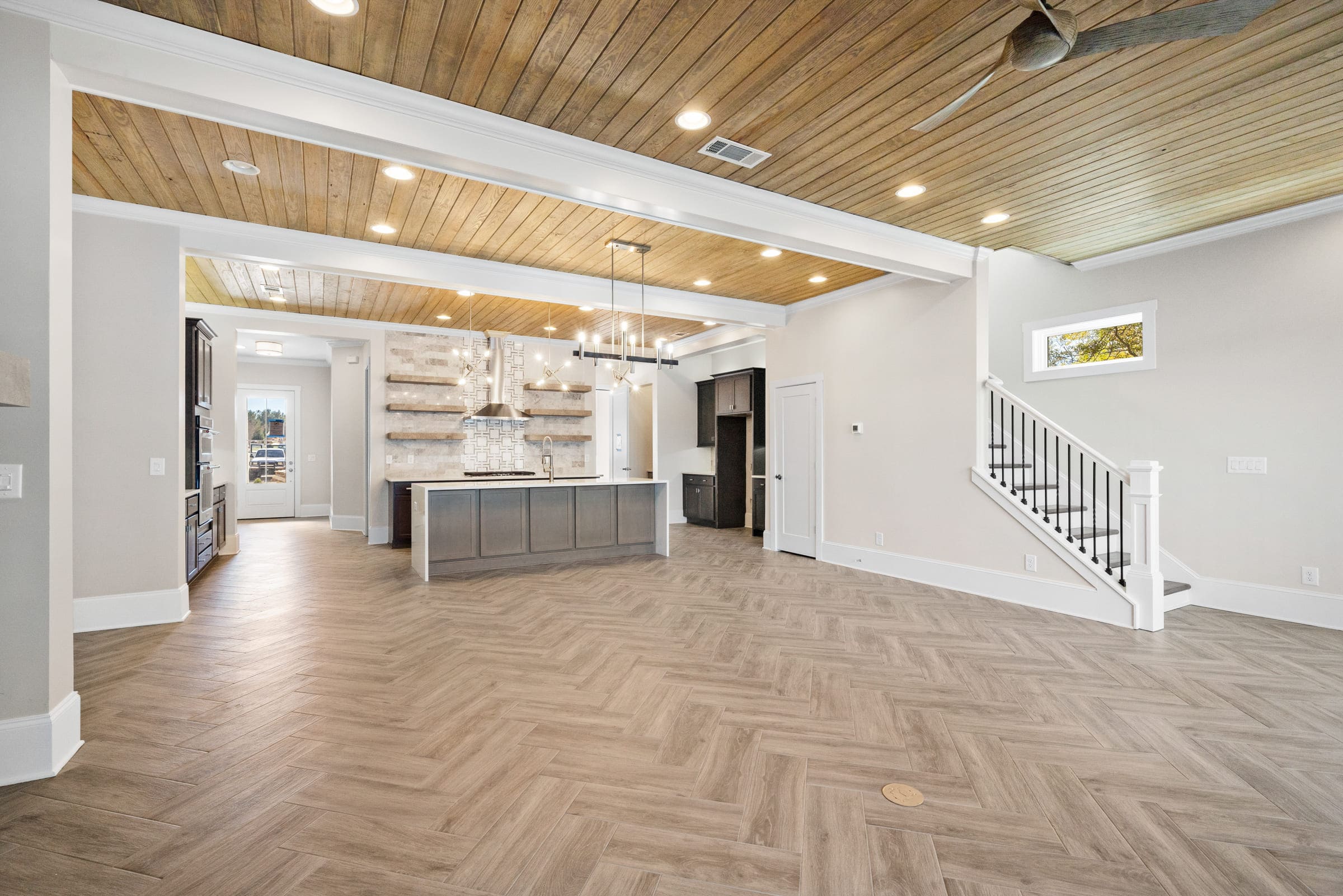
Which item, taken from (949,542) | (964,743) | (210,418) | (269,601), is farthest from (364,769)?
(210,418)

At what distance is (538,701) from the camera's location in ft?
9.86

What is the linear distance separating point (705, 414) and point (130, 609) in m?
7.72

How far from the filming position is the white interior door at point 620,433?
10.3 meters

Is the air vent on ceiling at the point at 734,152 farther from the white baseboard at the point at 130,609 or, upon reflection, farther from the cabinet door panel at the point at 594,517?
the white baseboard at the point at 130,609

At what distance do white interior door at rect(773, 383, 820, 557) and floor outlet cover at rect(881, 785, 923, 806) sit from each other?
476cm

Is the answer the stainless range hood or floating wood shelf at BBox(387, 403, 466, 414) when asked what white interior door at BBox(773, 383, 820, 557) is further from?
floating wood shelf at BBox(387, 403, 466, 414)

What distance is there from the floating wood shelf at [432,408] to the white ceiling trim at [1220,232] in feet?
23.9

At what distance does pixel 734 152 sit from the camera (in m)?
3.59

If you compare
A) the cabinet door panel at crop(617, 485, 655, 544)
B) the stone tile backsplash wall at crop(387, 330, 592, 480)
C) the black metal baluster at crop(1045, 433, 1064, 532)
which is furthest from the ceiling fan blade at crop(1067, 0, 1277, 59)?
the stone tile backsplash wall at crop(387, 330, 592, 480)

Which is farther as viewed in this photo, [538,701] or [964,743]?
[538,701]

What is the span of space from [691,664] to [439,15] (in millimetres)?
3264

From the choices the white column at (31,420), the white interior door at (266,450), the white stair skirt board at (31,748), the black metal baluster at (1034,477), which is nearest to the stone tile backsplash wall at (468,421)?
the white interior door at (266,450)

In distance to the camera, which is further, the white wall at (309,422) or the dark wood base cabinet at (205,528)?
the white wall at (309,422)

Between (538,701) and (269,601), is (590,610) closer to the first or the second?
(538,701)
